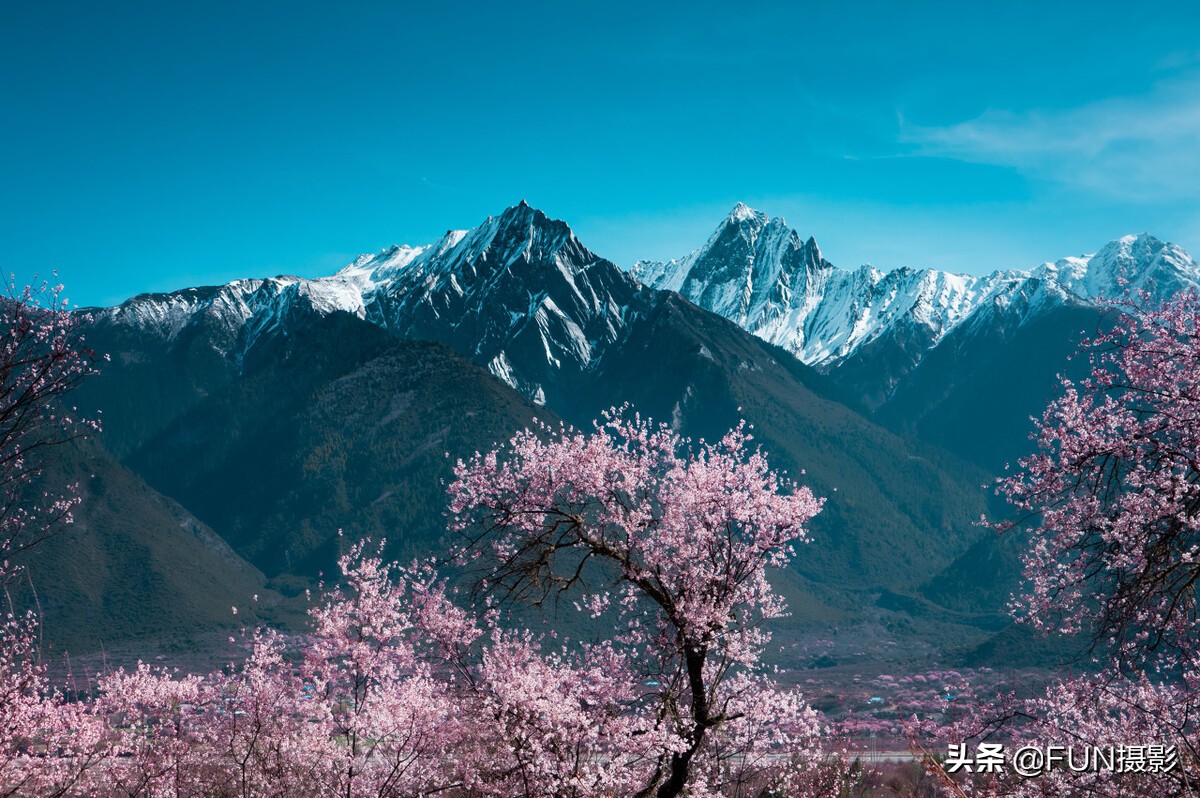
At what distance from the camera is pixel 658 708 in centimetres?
2009

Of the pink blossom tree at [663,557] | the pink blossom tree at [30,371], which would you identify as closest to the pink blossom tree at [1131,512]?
the pink blossom tree at [663,557]

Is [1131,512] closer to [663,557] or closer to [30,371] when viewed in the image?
[663,557]

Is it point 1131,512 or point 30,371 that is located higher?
point 30,371

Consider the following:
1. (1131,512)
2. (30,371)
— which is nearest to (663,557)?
(1131,512)

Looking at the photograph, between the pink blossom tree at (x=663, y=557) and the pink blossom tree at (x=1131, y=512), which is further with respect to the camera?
the pink blossom tree at (x=663, y=557)

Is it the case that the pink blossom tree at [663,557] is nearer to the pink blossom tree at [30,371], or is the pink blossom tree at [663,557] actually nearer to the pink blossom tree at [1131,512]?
the pink blossom tree at [1131,512]

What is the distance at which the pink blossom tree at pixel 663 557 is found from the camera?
62.8 feet

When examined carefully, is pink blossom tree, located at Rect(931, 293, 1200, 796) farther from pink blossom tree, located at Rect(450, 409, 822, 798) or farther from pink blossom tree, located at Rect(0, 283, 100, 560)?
pink blossom tree, located at Rect(0, 283, 100, 560)

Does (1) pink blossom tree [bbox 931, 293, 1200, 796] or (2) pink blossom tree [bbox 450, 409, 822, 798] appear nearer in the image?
(1) pink blossom tree [bbox 931, 293, 1200, 796]

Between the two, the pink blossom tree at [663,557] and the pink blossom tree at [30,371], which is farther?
the pink blossom tree at [663,557]

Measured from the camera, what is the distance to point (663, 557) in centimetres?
1983

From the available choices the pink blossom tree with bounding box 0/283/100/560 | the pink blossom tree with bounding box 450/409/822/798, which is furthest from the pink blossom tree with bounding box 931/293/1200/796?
the pink blossom tree with bounding box 0/283/100/560

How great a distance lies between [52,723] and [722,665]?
1776 centimetres

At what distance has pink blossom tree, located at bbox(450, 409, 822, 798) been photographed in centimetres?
1916
